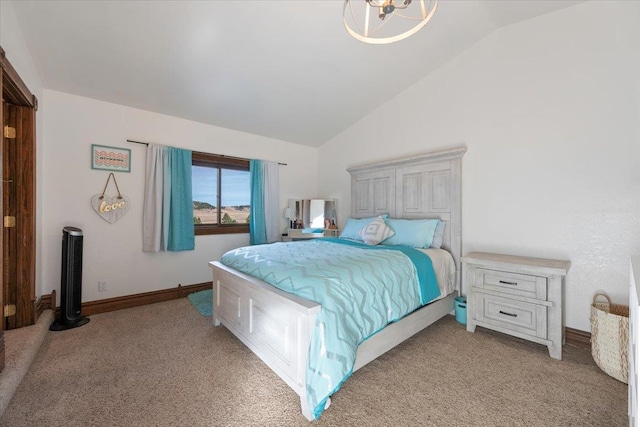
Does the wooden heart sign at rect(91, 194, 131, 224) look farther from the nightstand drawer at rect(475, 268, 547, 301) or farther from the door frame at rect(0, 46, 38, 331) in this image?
the nightstand drawer at rect(475, 268, 547, 301)

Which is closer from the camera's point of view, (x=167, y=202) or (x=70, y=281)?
(x=70, y=281)

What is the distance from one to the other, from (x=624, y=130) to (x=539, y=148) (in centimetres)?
55

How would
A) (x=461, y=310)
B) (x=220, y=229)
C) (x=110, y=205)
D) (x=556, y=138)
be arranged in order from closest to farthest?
(x=556, y=138) → (x=461, y=310) → (x=110, y=205) → (x=220, y=229)

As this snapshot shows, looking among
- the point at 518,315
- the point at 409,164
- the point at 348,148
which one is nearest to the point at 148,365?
the point at 518,315

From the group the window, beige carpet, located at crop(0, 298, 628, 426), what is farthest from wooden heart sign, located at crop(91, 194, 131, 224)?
beige carpet, located at crop(0, 298, 628, 426)

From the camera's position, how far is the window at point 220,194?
12.8ft

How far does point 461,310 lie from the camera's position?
283 cm

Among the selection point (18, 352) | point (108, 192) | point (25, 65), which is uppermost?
point (25, 65)

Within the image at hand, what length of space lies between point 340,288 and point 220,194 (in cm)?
292

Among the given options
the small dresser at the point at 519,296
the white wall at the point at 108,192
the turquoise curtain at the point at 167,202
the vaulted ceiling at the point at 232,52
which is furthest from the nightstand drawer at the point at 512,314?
the turquoise curtain at the point at 167,202

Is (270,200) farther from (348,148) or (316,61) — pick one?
(316,61)

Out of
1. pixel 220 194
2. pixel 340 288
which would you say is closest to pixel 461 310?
pixel 340 288

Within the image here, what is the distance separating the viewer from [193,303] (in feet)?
11.0

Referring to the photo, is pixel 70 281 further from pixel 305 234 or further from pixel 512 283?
pixel 512 283
